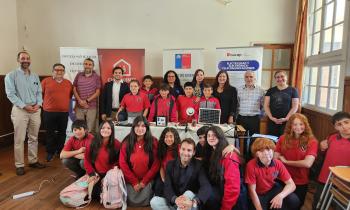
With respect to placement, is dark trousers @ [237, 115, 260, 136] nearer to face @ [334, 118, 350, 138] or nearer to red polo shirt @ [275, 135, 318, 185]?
red polo shirt @ [275, 135, 318, 185]

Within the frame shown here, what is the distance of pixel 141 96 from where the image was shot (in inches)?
156

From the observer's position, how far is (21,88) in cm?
363

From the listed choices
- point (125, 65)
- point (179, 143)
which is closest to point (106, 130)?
point (179, 143)

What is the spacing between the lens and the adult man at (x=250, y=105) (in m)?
3.80

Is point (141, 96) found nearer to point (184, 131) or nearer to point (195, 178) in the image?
point (184, 131)

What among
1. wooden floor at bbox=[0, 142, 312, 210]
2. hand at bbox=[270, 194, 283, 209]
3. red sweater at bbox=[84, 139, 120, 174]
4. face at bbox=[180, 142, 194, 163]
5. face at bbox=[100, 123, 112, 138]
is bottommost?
wooden floor at bbox=[0, 142, 312, 210]

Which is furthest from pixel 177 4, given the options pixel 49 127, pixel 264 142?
pixel 264 142

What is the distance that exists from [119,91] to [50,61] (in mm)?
2195

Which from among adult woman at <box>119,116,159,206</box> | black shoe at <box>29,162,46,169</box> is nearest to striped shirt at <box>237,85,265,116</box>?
adult woman at <box>119,116,159,206</box>

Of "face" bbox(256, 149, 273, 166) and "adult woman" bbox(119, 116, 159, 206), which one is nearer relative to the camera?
"face" bbox(256, 149, 273, 166)

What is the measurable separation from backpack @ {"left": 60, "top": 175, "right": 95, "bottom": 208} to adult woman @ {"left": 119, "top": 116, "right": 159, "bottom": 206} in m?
0.41

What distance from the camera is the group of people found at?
235 centimetres

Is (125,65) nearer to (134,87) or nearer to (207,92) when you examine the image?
(134,87)

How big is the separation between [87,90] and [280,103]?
2995 mm
